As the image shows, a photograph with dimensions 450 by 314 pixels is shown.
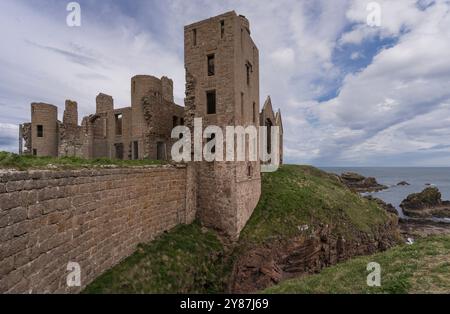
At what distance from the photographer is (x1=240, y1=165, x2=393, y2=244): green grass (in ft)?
53.7

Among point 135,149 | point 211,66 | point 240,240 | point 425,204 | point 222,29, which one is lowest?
point 425,204

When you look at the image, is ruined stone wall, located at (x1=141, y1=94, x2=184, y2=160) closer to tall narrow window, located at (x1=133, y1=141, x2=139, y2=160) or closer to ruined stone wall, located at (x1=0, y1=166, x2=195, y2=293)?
tall narrow window, located at (x1=133, y1=141, x2=139, y2=160)

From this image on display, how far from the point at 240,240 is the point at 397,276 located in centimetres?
851

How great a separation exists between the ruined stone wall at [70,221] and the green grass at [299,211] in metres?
7.04

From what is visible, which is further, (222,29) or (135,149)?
(135,149)

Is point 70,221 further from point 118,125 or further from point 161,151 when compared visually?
point 118,125

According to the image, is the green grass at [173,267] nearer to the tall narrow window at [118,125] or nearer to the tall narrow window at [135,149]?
the tall narrow window at [135,149]

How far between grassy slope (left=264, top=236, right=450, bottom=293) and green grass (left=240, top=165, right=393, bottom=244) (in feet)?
20.5

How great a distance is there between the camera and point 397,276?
786 centimetres

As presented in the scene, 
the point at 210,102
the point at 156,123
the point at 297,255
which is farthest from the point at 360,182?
the point at 210,102

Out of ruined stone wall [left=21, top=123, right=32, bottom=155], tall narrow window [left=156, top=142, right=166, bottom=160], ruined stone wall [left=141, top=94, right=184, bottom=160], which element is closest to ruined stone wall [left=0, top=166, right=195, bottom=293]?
ruined stone wall [left=141, top=94, right=184, bottom=160]

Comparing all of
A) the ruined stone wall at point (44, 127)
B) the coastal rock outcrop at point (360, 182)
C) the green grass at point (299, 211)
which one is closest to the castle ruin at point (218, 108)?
the green grass at point (299, 211)

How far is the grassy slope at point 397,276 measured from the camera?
283 inches
